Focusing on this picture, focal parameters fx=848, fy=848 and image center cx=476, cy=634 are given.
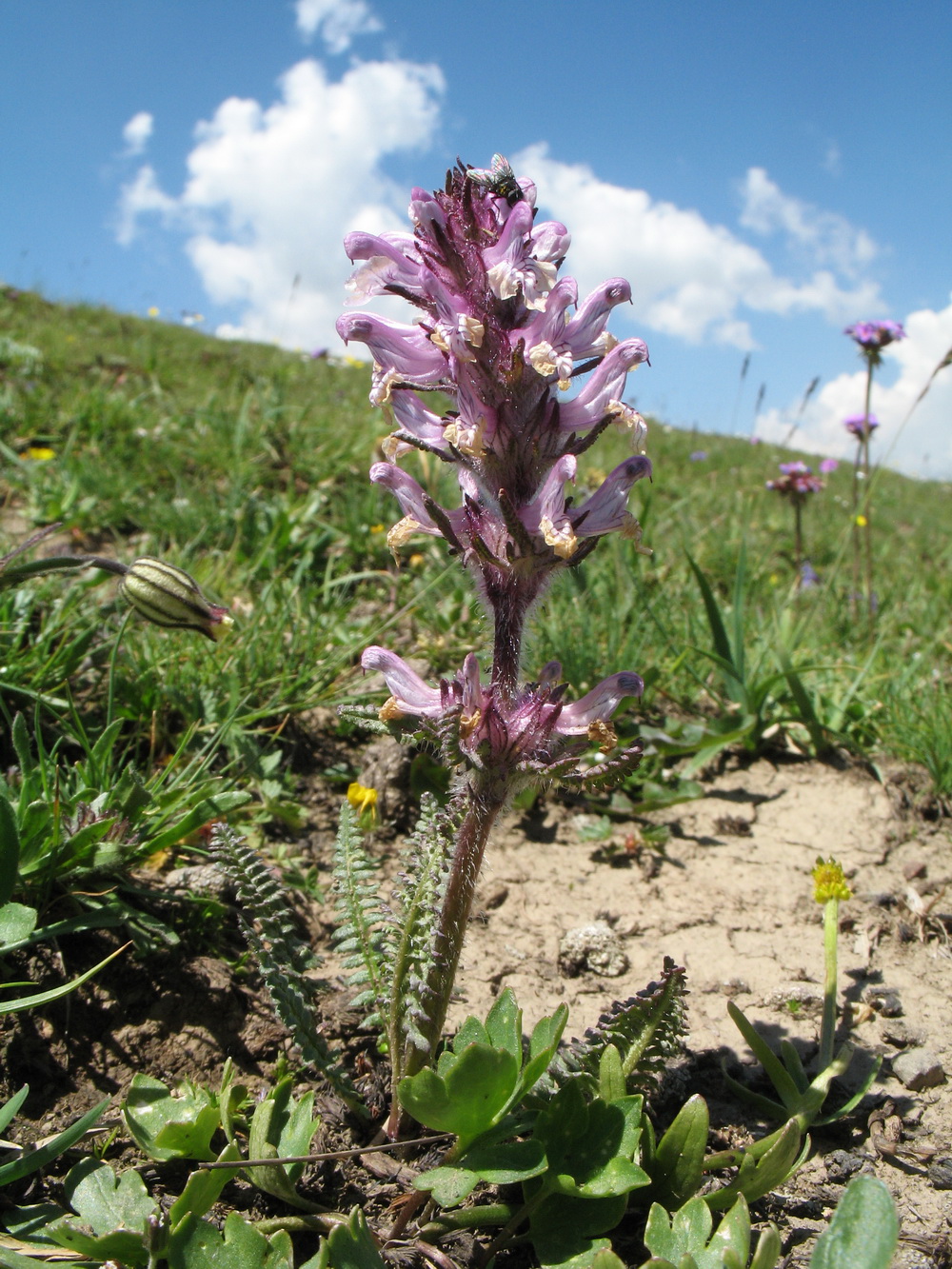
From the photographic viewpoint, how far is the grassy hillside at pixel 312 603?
3250 millimetres

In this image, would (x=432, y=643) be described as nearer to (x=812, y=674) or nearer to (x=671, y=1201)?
(x=812, y=674)

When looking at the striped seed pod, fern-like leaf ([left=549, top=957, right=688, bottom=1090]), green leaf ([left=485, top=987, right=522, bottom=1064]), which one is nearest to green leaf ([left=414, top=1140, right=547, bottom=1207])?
green leaf ([left=485, top=987, right=522, bottom=1064])

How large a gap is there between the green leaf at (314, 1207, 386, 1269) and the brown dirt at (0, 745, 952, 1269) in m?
0.71

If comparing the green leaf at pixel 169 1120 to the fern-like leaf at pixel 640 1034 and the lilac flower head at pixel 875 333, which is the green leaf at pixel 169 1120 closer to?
the fern-like leaf at pixel 640 1034

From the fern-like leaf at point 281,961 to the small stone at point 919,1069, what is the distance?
148 centimetres

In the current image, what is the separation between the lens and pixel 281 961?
221 centimetres

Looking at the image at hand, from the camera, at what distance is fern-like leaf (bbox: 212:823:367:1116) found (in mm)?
2027

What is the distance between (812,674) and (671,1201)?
2.77 meters

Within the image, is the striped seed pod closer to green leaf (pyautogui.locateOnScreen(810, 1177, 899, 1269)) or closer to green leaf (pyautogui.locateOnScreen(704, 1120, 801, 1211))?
green leaf (pyautogui.locateOnScreen(704, 1120, 801, 1211))

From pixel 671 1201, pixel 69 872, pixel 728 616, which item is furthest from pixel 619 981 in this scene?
pixel 728 616

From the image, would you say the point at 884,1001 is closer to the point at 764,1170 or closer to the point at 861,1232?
the point at 764,1170

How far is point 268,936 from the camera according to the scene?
2.15 m

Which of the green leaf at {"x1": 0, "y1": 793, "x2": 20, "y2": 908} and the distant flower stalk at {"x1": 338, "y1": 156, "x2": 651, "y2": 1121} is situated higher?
the distant flower stalk at {"x1": 338, "y1": 156, "x2": 651, "y2": 1121}

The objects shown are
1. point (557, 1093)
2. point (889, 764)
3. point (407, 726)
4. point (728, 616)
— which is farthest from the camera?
point (728, 616)
